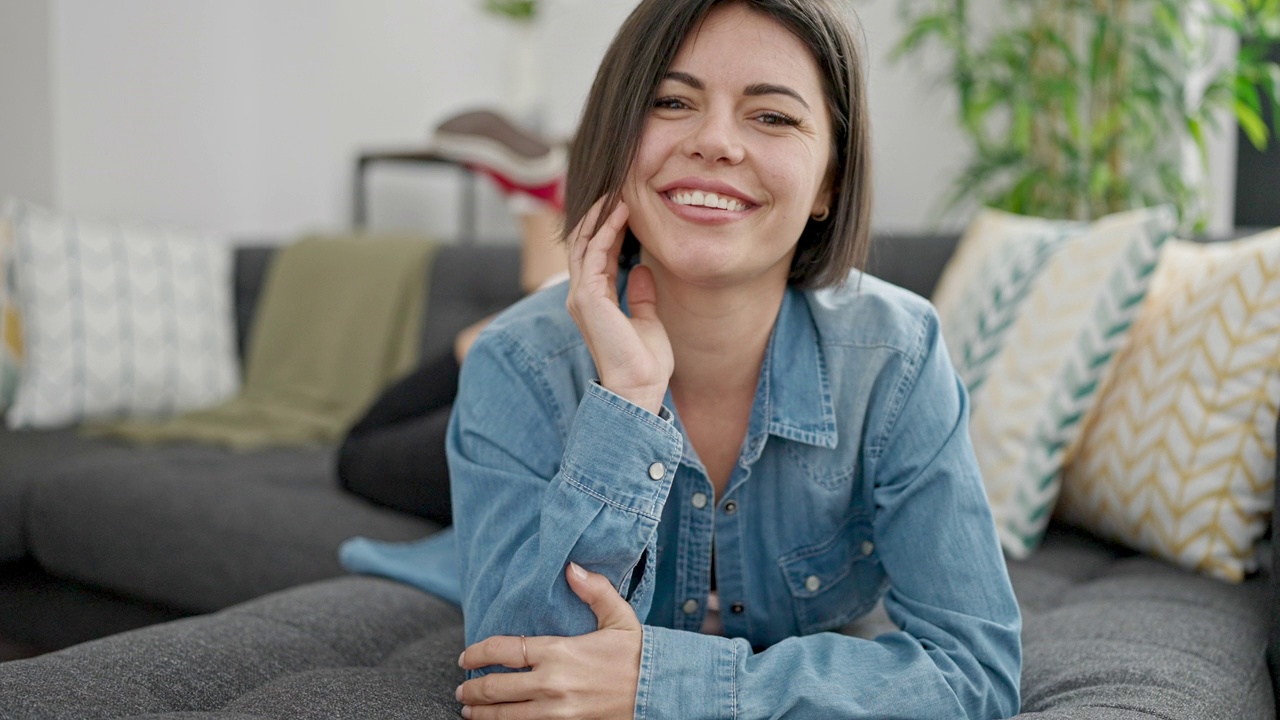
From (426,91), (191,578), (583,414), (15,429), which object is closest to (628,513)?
(583,414)

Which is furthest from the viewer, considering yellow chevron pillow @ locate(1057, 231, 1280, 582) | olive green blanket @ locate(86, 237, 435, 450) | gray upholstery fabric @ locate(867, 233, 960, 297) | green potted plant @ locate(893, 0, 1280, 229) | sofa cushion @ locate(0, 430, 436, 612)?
olive green blanket @ locate(86, 237, 435, 450)

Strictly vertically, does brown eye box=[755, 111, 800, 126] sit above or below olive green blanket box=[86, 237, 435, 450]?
above

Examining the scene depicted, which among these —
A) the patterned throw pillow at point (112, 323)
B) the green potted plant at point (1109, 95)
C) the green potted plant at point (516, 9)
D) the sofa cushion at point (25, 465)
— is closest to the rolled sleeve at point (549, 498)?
the sofa cushion at point (25, 465)

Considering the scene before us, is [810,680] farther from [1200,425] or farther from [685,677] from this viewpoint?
[1200,425]

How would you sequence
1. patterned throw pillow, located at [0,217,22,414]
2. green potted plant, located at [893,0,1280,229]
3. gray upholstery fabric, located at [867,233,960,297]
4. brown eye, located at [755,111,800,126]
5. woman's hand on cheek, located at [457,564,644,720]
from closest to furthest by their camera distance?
woman's hand on cheek, located at [457,564,644,720], brown eye, located at [755,111,800,126], gray upholstery fabric, located at [867,233,960,297], green potted plant, located at [893,0,1280,229], patterned throw pillow, located at [0,217,22,414]

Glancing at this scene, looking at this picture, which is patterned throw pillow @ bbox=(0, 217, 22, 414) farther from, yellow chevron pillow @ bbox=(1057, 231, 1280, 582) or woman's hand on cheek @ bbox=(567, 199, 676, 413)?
yellow chevron pillow @ bbox=(1057, 231, 1280, 582)

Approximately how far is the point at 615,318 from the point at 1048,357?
74cm

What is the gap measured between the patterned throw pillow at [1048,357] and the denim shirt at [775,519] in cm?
40

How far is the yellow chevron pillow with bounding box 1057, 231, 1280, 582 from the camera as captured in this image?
129cm

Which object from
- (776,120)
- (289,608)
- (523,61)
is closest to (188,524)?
(289,608)

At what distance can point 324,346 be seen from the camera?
8.25 ft

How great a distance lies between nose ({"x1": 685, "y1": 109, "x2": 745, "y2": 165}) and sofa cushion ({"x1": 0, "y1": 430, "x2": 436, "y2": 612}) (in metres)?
0.89

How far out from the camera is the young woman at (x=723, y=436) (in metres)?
0.89

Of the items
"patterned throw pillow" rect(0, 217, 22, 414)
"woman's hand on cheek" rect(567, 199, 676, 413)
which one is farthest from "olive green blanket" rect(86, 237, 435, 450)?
"woman's hand on cheek" rect(567, 199, 676, 413)
